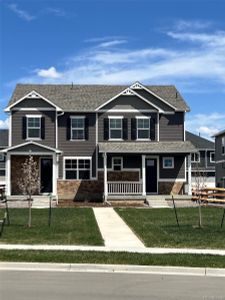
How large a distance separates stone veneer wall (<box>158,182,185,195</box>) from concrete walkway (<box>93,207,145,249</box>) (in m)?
12.3

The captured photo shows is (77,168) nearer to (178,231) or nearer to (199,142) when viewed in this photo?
(178,231)

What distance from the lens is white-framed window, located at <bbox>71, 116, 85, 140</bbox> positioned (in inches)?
1389

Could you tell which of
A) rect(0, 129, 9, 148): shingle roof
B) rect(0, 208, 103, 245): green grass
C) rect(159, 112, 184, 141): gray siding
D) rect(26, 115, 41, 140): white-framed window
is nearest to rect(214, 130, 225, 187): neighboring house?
rect(159, 112, 184, 141): gray siding

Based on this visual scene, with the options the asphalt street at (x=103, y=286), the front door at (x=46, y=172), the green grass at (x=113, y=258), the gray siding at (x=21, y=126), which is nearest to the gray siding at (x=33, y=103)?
the gray siding at (x=21, y=126)

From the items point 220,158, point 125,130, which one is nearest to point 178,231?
point 125,130

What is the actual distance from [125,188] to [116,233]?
55.1ft

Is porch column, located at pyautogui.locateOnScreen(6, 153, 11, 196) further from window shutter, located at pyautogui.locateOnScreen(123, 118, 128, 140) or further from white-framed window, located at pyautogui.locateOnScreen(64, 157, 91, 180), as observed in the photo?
window shutter, located at pyautogui.locateOnScreen(123, 118, 128, 140)

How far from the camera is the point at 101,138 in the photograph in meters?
35.3

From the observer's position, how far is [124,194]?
109 ft

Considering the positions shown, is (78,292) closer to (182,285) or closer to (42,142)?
(182,285)

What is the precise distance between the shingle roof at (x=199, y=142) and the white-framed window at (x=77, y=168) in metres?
28.9

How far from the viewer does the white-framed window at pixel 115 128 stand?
35375mm

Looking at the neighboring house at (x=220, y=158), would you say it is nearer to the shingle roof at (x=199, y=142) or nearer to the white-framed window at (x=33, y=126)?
the shingle roof at (x=199, y=142)

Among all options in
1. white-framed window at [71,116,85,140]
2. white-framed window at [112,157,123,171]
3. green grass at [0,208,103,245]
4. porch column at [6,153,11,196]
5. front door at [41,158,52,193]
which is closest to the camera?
green grass at [0,208,103,245]
